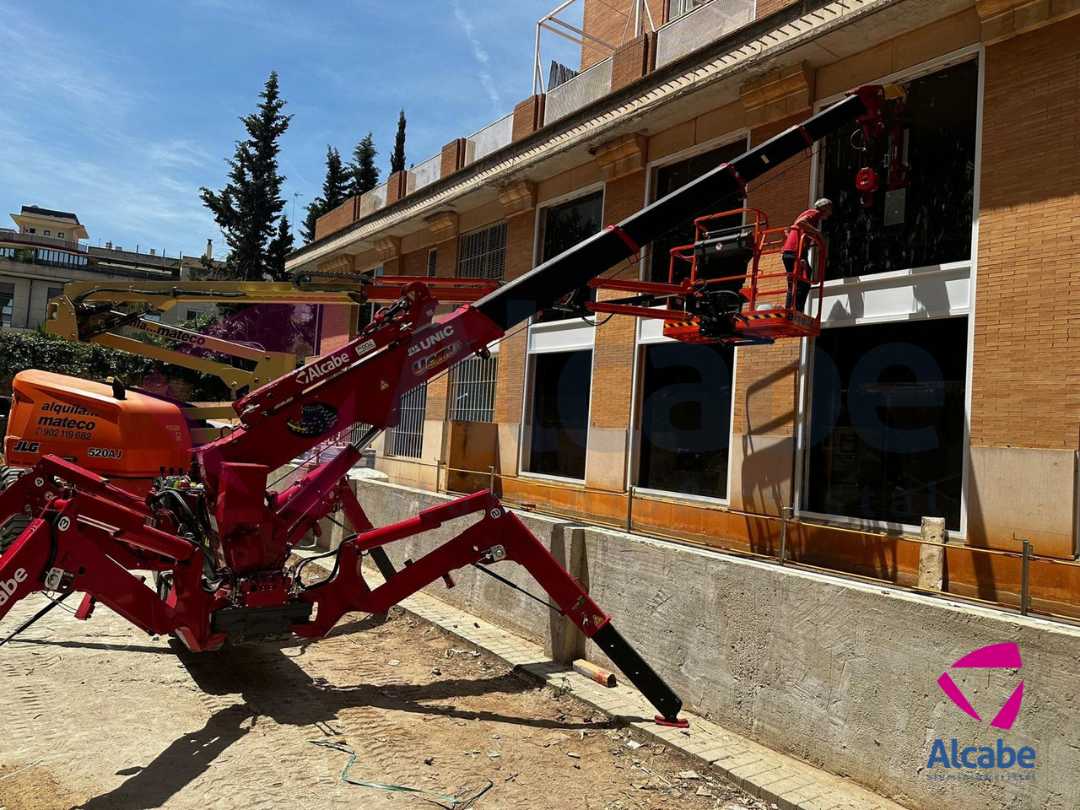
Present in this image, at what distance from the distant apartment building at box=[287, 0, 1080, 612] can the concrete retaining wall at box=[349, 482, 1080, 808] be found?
3.30ft

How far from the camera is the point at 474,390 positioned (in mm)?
16500

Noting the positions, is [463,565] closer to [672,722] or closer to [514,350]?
[672,722]

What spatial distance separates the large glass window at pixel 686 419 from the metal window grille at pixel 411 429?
7372 millimetres

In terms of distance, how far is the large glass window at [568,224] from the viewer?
539 inches

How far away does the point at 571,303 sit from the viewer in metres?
8.30

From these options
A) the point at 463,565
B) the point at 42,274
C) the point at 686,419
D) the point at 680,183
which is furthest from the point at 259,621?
the point at 42,274

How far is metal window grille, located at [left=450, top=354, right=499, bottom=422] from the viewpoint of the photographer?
15.9 metres

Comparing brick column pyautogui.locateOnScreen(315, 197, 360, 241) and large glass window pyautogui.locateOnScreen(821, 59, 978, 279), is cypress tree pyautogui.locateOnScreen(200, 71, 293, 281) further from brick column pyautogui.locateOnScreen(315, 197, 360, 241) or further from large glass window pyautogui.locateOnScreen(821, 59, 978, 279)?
large glass window pyautogui.locateOnScreen(821, 59, 978, 279)

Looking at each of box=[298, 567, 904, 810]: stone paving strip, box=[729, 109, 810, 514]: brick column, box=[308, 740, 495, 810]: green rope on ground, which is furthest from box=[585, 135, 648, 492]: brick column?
box=[308, 740, 495, 810]: green rope on ground

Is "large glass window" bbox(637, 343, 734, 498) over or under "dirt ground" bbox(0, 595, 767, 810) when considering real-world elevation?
over

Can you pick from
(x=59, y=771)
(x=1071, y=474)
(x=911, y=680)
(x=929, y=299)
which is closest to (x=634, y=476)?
(x=929, y=299)

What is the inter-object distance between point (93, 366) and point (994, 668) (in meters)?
35.3

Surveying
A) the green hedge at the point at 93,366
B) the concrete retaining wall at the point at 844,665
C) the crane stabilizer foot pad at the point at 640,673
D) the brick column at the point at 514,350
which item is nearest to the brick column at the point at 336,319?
the brick column at the point at 514,350

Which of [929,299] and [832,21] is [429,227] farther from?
[929,299]
